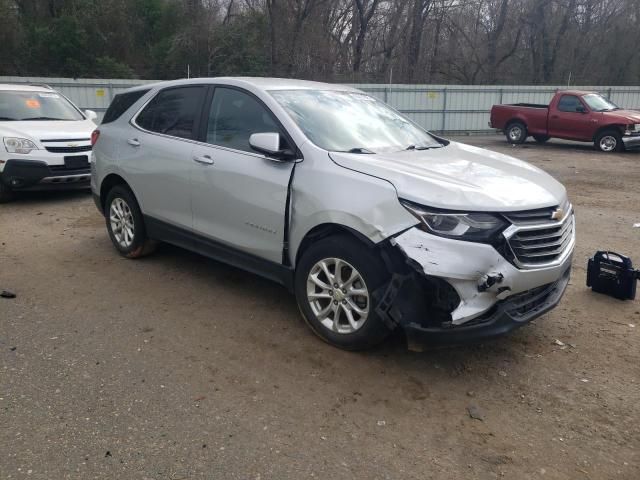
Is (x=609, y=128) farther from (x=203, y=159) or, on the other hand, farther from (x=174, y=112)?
(x=203, y=159)

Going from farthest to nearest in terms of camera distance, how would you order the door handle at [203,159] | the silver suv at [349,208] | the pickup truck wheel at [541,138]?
the pickup truck wheel at [541,138] < the door handle at [203,159] < the silver suv at [349,208]

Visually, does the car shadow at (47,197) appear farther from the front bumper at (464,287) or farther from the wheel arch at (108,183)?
the front bumper at (464,287)

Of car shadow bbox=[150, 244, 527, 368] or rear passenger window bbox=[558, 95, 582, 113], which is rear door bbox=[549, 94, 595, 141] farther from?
car shadow bbox=[150, 244, 527, 368]

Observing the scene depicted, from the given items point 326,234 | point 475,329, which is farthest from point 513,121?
point 475,329

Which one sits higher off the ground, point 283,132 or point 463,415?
point 283,132

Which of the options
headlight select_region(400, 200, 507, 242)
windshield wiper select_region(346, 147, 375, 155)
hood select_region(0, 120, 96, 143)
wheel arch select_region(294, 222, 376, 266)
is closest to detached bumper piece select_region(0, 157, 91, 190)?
hood select_region(0, 120, 96, 143)

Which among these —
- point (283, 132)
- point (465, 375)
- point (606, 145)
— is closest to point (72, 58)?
point (606, 145)

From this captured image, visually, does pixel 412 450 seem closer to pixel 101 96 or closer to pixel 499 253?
pixel 499 253

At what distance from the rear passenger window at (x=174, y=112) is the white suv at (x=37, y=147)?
3.45 metres

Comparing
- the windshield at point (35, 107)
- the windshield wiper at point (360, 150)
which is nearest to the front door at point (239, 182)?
the windshield wiper at point (360, 150)

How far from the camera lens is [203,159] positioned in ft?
15.3

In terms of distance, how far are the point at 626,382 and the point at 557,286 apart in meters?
0.71

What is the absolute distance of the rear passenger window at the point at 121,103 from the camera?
571 centimetres

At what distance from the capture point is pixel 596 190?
10.3 meters
